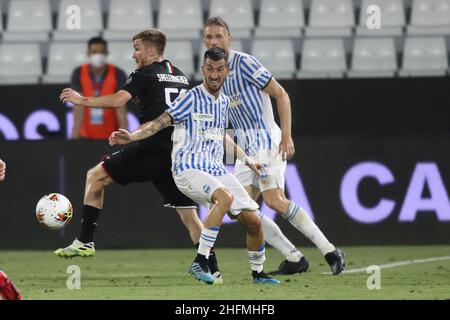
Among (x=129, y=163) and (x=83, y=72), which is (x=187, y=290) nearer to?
(x=129, y=163)

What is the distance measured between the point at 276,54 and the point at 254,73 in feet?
16.1

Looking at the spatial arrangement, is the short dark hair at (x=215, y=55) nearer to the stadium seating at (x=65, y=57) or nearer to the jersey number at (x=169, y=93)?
the jersey number at (x=169, y=93)

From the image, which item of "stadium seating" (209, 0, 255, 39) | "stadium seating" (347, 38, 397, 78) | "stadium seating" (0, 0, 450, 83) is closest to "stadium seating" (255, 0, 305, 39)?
"stadium seating" (0, 0, 450, 83)

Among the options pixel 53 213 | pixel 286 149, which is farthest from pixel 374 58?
pixel 53 213

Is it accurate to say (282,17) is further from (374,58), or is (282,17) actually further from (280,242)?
(280,242)

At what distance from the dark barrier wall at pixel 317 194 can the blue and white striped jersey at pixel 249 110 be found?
8.85 ft

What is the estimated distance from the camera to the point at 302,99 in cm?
1214

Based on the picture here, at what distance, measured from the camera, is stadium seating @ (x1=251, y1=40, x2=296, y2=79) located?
13492 millimetres

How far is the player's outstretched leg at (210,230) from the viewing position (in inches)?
309

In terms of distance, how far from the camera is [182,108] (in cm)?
808

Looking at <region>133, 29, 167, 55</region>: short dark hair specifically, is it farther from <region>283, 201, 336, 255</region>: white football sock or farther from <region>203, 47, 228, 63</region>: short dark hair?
<region>283, 201, 336, 255</region>: white football sock

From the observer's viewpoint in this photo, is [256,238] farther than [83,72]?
No

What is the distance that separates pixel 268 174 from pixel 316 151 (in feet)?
9.74
